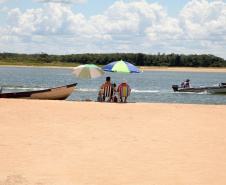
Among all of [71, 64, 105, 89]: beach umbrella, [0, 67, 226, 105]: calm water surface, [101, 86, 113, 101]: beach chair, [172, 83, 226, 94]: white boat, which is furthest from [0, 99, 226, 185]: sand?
[172, 83, 226, 94]: white boat

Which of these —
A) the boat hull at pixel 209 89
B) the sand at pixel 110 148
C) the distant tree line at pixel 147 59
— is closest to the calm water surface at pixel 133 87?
the boat hull at pixel 209 89

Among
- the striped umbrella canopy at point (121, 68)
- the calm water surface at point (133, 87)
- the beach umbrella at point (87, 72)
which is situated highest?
the striped umbrella canopy at point (121, 68)

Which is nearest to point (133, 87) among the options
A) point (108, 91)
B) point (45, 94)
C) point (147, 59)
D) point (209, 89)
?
point (209, 89)

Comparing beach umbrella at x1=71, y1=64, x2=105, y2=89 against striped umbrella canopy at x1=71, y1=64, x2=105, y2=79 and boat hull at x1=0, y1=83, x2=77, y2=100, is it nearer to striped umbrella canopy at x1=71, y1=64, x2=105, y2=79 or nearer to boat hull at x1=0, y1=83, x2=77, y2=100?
striped umbrella canopy at x1=71, y1=64, x2=105, y2=79

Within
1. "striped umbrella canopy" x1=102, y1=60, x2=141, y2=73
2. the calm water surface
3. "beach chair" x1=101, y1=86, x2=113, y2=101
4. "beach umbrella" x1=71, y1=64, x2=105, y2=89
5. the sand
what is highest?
"striped umbrella canopy" x1=102, y1=60, x2=141, y2=73

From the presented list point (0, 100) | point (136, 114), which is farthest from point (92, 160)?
point (0, 100)

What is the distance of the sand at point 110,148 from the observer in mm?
5922

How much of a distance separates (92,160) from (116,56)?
112528mm

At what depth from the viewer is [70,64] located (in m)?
114

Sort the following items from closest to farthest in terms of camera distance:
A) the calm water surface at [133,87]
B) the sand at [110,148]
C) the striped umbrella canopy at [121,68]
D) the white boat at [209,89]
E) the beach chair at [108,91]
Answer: the sand at [110,148] < the striped umbrella canopy at [121,68] < the beach chair at [108,91] < the calm water surface at [133,87] < the white boat at [209,89]

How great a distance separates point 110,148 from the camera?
7.67 metres

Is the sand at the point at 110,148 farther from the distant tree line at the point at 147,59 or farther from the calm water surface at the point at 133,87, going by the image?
the distant tree line at the point at 147,59

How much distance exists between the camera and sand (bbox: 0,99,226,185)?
19.4 feet

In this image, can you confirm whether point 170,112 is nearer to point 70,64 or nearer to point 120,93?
point 120,93
